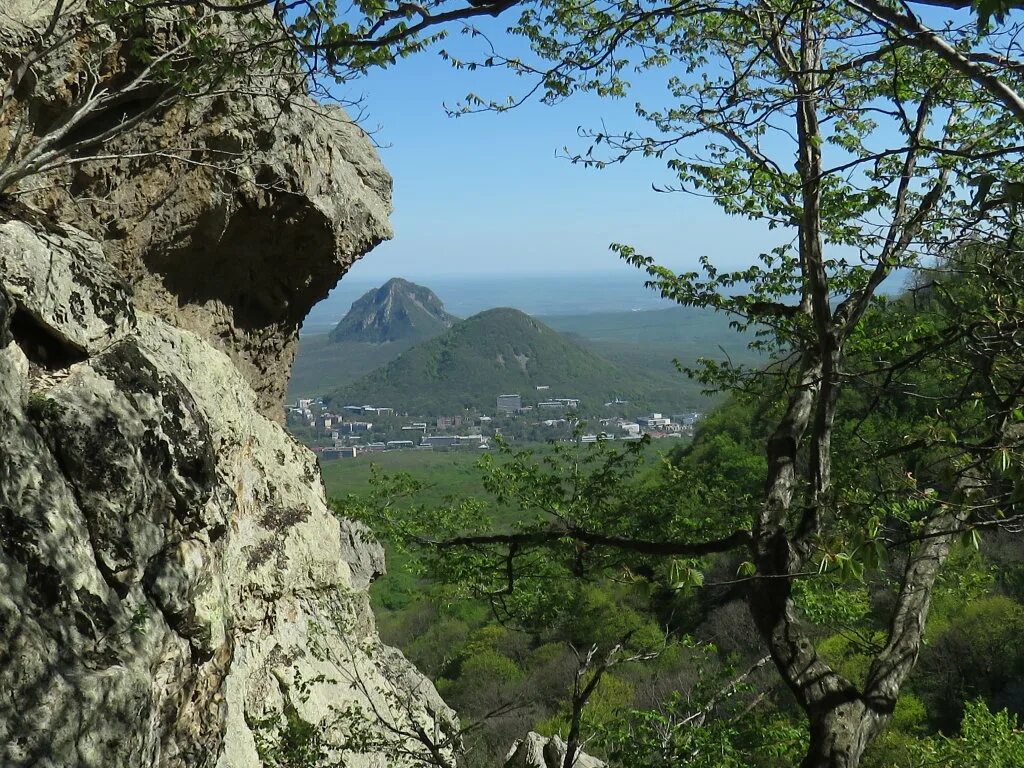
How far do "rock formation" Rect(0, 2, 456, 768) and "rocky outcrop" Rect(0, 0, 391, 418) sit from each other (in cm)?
3

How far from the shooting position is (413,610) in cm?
4544

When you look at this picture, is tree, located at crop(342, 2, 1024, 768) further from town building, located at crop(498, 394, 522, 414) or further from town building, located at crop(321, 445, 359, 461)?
town building, located at crop(498, 394, 522, 414)

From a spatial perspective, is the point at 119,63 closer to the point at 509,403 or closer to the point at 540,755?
the point at 540,755

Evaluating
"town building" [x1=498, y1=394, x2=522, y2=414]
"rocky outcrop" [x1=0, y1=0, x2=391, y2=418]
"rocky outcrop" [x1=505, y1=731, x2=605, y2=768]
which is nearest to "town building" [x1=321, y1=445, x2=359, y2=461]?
"town building" [x1=498, y1=394, x2=522, y2=414]

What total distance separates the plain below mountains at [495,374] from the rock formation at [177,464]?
389 feet

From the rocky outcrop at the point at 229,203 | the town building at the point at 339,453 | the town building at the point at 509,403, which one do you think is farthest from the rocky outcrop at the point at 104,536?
the town building at the point at 509,403

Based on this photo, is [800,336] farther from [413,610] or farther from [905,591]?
[413,610]

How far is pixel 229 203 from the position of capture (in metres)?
8.59

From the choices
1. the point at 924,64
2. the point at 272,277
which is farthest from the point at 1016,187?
the point at 272,277

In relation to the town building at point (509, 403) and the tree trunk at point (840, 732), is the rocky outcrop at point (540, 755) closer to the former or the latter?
the tree trunk at point (840, 732)

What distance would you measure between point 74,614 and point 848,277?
7.21m

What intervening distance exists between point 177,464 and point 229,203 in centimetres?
382

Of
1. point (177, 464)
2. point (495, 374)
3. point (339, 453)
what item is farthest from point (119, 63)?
point (495, 374)

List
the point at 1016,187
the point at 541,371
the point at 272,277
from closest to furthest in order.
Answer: the point at 1016,187 → the point at 272,277 → the point at 541,371
